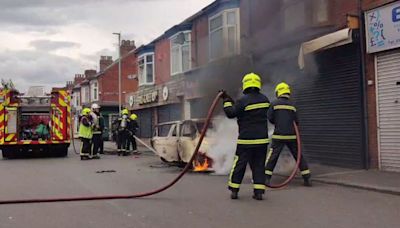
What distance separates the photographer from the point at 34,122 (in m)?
17.4

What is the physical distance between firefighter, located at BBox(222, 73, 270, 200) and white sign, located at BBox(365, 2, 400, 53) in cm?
406

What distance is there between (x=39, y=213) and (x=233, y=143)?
4.78 metres

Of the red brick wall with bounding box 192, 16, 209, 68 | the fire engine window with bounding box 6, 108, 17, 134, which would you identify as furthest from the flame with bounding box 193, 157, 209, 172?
the fire engine window with bounding box 6, 108, 17, 134

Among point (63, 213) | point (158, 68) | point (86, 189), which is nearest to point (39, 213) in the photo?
point (63, 213)

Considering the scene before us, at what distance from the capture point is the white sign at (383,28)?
9.76 meters

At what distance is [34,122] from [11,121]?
3.54ft

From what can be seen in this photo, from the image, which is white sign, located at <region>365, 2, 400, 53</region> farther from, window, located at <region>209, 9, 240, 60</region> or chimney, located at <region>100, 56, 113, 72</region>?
chimney, located at <region>100, 56, 113, 72</region>

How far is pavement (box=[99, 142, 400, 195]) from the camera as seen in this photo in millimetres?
8055

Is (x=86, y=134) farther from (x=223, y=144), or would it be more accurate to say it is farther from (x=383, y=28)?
(x=383, y=28)

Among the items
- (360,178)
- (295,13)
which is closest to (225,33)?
(295,13)

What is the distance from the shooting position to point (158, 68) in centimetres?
2591

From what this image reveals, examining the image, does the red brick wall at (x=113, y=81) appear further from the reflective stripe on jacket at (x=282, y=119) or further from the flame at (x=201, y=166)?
the reflective stripe on jacket at (x=282, y=119)

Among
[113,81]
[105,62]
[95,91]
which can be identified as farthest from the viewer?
[105,62]

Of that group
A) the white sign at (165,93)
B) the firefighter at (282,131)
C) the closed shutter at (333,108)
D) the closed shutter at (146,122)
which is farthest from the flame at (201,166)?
the closed shutter at (146,122)
